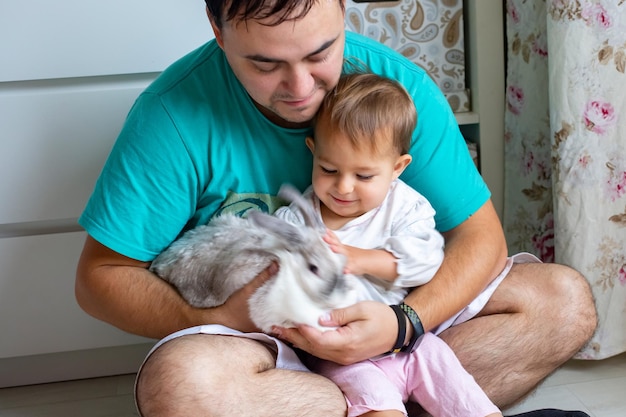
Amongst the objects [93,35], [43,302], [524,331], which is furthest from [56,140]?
[524,331]

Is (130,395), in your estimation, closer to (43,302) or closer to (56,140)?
(43,302)

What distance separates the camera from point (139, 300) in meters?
1.32

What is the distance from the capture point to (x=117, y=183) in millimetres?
1321

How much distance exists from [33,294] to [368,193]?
81 centimetres

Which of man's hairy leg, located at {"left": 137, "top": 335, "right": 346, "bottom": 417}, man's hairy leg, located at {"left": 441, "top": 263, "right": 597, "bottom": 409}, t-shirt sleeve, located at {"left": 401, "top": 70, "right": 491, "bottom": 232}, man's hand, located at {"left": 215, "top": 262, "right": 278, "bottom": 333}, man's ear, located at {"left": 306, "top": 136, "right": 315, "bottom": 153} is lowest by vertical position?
man's hairy leg, located at {"left": 441, "top": 263, "right": 597, "bottom": 409}

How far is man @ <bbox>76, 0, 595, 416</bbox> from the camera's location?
1206 millimetres

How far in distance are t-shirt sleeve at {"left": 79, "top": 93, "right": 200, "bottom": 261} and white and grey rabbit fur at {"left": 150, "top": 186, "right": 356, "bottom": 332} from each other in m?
0.05

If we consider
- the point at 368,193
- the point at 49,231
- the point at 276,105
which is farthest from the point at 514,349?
the point at 49,231

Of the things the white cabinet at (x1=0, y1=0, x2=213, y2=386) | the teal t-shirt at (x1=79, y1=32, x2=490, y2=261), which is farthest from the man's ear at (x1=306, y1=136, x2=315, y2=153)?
the white cabinet at (x1=0, y1=0, x2=213, y2=386)

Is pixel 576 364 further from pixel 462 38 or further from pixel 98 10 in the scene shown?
pixel 98 10

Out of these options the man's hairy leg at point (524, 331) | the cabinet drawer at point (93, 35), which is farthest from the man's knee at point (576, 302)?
the cabinet drawer at point (93, 35)

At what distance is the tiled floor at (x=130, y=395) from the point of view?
5.06 ft

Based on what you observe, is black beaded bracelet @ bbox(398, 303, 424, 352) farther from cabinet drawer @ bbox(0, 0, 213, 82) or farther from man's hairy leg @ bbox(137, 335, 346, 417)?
cabinet drawer @ bbox(0, 0, 213, 82)

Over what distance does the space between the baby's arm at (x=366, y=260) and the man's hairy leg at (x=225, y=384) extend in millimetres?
195
